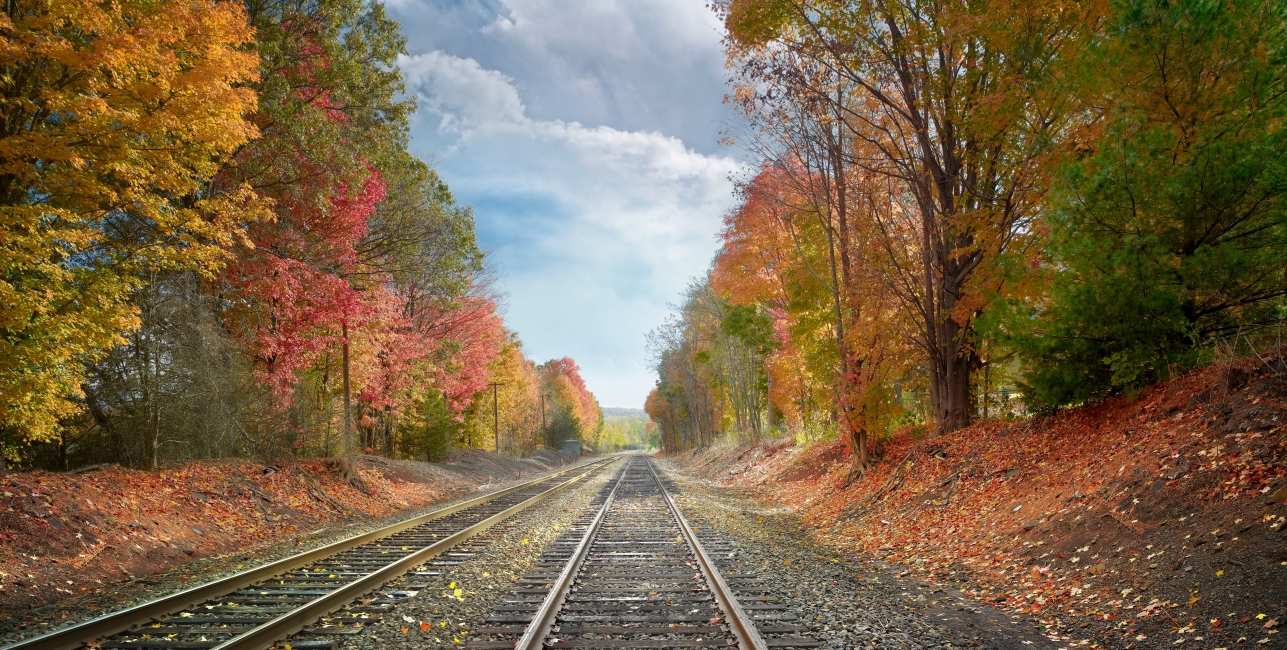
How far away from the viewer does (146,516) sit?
9477 millimetres

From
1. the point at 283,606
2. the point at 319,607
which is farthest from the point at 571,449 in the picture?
the point at 319,607

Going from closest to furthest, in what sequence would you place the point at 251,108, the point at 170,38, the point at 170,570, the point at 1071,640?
the point at 1071,640
the point at 170,570
the point at 170,38
the point at 251,108

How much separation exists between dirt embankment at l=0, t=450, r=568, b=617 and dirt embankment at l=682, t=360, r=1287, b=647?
9.83m

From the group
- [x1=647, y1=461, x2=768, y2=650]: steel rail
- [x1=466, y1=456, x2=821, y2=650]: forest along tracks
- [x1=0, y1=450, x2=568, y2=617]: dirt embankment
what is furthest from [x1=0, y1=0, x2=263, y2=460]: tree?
[x1=647, y1=461, x2=768, y2=650]: steel rail

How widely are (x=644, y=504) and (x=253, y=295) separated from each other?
10753 mm

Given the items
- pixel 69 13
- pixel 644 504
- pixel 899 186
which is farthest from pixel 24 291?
pixel 899 186

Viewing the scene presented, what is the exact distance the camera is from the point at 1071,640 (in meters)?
4.86

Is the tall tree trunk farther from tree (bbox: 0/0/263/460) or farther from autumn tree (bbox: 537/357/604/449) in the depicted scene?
autumn tree (bbox: 537/357/604/449)

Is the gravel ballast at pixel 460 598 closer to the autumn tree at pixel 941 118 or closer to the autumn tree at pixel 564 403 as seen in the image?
the autumn tree at pixel 941 118

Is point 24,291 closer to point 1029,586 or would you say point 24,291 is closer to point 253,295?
point 253,295

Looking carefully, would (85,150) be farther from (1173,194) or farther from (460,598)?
(1173,194)

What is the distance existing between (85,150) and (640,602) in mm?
9717

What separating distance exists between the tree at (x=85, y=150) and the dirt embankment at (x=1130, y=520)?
1189 cm

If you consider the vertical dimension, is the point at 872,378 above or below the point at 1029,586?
above
